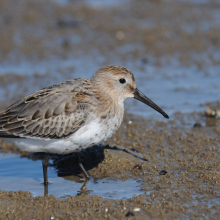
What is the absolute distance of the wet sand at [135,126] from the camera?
6.35m

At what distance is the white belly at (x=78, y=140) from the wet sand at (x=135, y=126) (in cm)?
80

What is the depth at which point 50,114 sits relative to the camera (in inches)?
277

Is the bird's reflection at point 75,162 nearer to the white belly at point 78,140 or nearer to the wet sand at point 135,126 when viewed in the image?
the wet sand at point 135,126

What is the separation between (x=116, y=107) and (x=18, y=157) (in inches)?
100

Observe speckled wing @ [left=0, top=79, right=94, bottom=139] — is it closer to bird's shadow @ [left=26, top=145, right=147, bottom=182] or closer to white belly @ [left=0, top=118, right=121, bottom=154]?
white belly @ [left=0, top=118, right=121, bottom=154]

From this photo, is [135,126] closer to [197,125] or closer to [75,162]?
[197,125]

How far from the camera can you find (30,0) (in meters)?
17.3

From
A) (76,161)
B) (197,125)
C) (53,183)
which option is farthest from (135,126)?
(53,183)

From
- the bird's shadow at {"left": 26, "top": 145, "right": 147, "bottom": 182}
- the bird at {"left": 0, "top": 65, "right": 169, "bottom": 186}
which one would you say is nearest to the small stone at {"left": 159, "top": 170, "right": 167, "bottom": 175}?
the bird's shadow at {"left": 26, "top": 145, "right": 147, "bottom": 182}

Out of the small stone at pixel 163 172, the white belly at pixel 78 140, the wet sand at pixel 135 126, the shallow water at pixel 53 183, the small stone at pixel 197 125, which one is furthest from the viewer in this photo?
the small stone at pixel 197 125

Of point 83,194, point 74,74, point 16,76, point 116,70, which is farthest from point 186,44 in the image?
point 83,194

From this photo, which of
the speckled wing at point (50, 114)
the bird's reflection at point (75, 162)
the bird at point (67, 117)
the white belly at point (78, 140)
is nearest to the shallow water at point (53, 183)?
the bird's reflection at point (75, 162)

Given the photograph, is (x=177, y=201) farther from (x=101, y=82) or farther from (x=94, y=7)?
(x=94, y=7)

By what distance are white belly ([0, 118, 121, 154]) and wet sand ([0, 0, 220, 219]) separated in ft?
2.63
